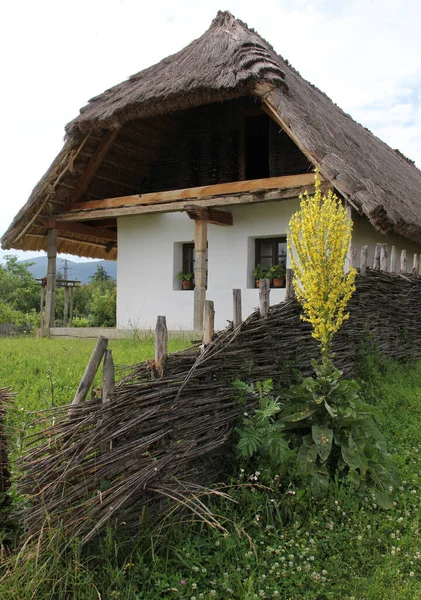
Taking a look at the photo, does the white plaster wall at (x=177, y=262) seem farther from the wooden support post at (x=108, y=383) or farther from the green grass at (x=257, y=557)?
the wooden support post at (x=108, y=383)

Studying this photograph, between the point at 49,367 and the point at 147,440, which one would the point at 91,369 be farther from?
the point at 49,367

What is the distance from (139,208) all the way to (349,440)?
7359 millimetres

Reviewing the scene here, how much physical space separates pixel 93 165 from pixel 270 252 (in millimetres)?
3653

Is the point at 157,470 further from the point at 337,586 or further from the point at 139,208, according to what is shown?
the point at 139,208

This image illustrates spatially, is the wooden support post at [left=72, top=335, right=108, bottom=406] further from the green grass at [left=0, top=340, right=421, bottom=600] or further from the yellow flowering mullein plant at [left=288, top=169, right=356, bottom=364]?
the yellow flowering mullein plant at [left=288, top=169, right=356, bottom=364]

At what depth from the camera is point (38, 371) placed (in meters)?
6.35

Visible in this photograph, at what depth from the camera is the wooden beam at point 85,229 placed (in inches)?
456

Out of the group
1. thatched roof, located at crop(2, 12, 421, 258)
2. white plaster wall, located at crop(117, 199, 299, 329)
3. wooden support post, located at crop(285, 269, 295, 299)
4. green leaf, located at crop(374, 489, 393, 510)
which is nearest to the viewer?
green leaf, located at crop(374, 489, 393, 510)

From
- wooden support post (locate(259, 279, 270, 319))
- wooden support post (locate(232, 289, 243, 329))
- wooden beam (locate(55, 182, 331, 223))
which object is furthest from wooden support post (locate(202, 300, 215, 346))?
wooden beam (locate(55, 182, 331, 223))

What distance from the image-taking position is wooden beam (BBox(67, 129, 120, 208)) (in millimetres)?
10977

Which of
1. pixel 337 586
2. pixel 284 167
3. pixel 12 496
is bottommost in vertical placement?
pixel 337 586

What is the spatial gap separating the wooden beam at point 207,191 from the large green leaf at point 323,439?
5532 mm

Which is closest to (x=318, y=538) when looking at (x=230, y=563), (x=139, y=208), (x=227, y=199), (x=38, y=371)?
(x=230, y=563)

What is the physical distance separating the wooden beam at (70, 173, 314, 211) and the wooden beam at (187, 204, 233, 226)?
22 centimetres
